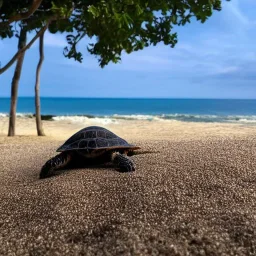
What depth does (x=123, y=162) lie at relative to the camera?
5.39 m

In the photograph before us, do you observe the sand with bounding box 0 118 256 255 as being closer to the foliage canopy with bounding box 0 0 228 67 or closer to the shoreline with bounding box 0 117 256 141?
the foliage canopy with bounding box 0 0 228 67

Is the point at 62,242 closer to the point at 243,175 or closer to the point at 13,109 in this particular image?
the point at 243,175

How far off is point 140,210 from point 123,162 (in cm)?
144

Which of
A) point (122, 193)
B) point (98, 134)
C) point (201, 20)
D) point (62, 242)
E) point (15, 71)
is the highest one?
point (201, 20)

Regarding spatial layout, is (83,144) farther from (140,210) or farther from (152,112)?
(152,112)

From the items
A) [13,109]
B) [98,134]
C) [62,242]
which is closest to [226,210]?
[62,242]

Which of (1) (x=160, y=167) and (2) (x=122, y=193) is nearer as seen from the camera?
(2) (x=122, y=193)

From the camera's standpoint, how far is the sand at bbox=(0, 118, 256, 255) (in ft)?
11.4

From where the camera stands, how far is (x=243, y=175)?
495 cm

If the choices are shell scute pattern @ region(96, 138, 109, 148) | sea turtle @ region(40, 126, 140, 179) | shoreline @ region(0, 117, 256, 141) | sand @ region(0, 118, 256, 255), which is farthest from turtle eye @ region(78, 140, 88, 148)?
shoreline @ region(0, 117, 256, 141)

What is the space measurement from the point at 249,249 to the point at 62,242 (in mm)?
1461

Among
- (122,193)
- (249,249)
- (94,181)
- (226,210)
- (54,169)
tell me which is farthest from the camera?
(54,169)

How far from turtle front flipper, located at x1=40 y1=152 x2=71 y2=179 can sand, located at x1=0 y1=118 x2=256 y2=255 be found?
212 mm

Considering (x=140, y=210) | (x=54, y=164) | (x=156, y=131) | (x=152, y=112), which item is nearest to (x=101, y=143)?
(x=54, y=164)
